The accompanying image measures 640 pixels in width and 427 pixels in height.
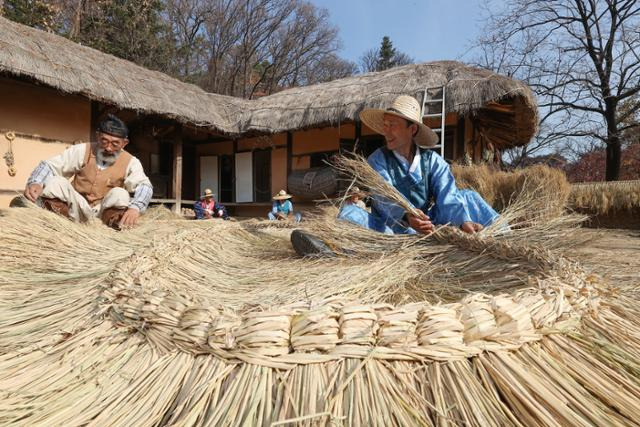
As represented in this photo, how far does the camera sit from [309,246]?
1300mm

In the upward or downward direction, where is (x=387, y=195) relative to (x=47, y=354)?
upward

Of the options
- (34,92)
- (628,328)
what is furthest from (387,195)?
(34,92)

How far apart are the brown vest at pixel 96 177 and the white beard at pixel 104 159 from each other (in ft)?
0.06

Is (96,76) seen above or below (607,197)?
above

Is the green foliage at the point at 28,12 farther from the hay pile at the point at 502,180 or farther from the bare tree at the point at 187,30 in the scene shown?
the hay pile at the point at 502,180

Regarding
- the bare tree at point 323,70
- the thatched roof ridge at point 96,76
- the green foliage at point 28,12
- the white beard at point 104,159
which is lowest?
the white beard at point 104,159

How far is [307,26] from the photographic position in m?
16.5

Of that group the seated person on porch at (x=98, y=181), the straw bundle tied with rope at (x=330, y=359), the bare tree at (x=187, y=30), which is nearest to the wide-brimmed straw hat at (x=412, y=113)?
the straw bundle tied with rope at (x=330, y=359)

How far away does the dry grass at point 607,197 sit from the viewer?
17.8ft

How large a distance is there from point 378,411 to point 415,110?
5.87 feet

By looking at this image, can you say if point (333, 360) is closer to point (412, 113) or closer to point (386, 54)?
point (412, 113)

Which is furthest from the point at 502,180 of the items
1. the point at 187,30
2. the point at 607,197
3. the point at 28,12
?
the point at 187,30

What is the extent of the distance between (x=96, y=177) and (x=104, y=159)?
12cm

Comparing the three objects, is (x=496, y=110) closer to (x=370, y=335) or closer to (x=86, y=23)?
(x=370, y=335)
